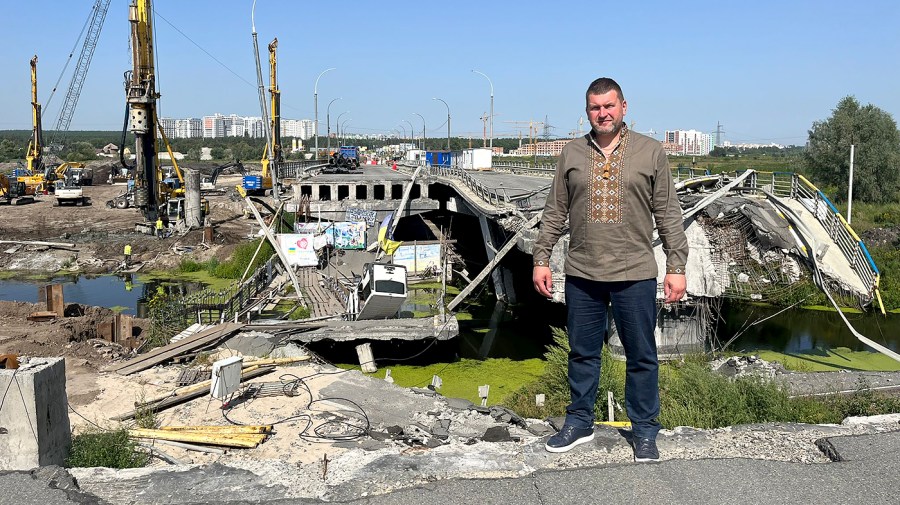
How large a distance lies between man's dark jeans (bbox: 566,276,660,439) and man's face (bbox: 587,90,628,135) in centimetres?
102

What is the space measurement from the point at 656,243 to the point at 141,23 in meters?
35.6

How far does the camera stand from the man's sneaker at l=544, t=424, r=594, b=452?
5.11 metres

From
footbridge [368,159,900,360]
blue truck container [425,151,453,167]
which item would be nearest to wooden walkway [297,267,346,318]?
footbridge [368,159,900,360]

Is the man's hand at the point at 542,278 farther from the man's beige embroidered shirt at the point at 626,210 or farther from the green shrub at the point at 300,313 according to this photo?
the green shrub at the point at 300,313

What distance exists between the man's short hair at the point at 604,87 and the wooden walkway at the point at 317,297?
55.4 feet

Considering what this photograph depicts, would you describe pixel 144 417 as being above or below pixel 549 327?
above

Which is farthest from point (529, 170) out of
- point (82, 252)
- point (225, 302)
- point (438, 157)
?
point (225, 302)

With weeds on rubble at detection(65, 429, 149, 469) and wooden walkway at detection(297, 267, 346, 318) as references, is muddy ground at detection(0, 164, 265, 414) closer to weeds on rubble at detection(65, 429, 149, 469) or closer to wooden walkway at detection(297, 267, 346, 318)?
wooden walkway at detection(297, 267, 346, 318)

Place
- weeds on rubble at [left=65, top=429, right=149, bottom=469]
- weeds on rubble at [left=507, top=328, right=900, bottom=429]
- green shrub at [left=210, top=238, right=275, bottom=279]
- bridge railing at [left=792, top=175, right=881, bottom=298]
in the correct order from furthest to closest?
green shrub at [left=210, top=238, right=275, bottom=279]
bridge railing at [left=792, top=175, right=881, bottom=298]
weeds on rubble at [left=507, top=328, right=900, bottom=429]
weeds on rubble at [left=65, top=429, right=149, bottom=469]

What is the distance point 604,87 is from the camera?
4926 mm

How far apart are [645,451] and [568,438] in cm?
52

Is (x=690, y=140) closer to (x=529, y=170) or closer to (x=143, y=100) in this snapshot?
(x=529, y=170)

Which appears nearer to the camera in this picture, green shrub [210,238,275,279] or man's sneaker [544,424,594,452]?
man's sneaker [544,424,594,452]

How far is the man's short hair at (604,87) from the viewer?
4.92m
